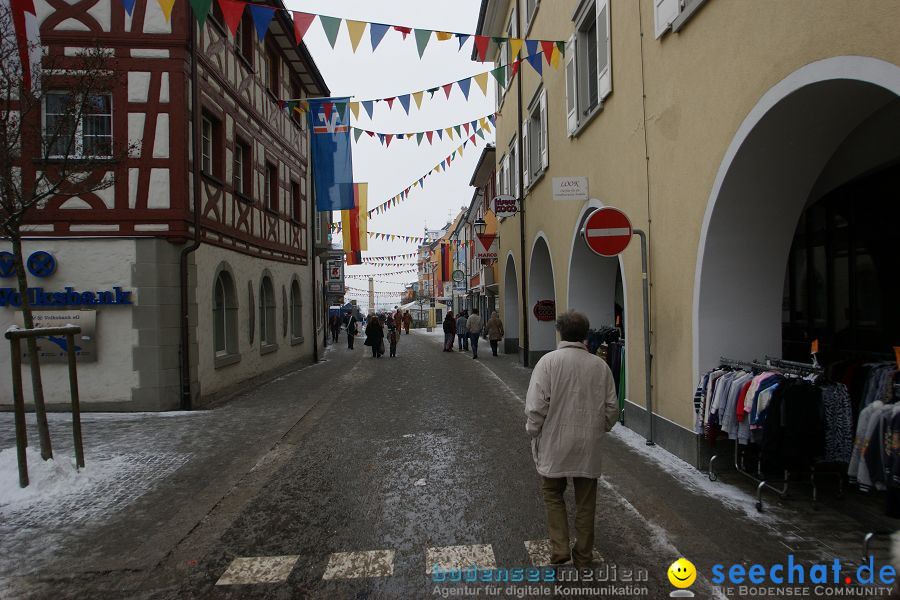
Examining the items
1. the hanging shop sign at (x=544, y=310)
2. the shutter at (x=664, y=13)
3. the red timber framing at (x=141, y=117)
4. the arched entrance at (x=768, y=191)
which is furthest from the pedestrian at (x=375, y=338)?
the arched entrance at (x=768, y=191)

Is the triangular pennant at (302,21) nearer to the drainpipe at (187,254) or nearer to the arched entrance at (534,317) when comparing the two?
the drainpipe at (187,254)

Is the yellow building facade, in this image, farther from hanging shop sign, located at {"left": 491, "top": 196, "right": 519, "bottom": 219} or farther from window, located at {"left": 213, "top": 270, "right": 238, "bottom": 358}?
window, located at {"left": 213, "top": 270, "right": 238, "bottom": 358}

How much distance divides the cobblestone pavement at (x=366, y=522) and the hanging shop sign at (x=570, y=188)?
369cm

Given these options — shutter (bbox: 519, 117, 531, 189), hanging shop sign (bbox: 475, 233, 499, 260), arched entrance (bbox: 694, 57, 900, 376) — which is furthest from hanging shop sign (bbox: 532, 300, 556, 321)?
arched entrance (bbox: 694, 57, 900, 376)

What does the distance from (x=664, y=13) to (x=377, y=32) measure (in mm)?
3601

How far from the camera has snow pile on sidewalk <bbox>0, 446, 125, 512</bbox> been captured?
17.3ft

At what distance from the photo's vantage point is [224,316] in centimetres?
1173

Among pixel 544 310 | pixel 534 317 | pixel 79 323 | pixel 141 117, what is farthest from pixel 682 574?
pixel 534 317

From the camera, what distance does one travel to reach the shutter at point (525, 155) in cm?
1562

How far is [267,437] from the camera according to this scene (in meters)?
7.81

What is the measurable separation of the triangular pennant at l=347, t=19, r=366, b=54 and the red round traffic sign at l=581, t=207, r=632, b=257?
3961 mm

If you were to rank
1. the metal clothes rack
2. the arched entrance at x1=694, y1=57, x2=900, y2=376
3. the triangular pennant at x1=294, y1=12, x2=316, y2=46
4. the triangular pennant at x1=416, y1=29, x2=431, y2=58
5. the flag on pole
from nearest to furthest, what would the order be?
the arched entrance at x1=694, y1=57, x2=900, y2=376, the metal clothes rack, the triangular pennant at x1=294, y1=12, x2=316, y2=46, the triangular pennant at x1=416, y1=29, x2=431, y2=58, the flag on pole

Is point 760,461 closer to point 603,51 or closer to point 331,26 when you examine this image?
point 603,51

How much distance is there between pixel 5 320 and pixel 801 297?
439 inches
